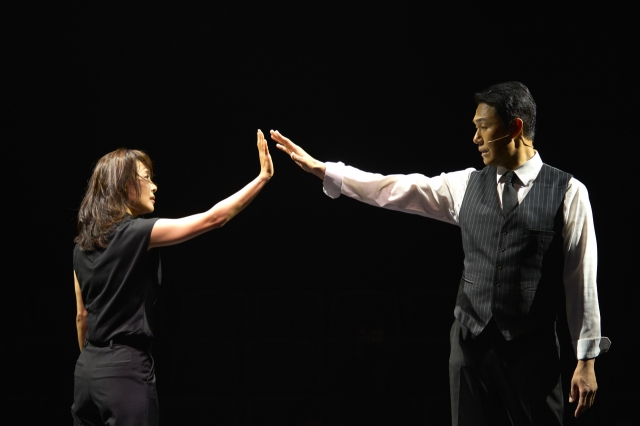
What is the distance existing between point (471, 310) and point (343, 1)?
2.43 metres

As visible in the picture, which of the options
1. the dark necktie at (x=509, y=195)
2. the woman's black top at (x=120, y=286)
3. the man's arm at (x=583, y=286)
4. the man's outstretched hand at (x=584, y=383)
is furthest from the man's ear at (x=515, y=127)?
the woman's black top at (x=120, y=286)

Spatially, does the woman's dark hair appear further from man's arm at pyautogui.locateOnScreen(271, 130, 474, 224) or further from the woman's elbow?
man's arm at pyautogui.locateOnScreen(271, 130, 474, 224)

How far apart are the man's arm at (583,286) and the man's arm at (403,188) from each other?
1.19 ft

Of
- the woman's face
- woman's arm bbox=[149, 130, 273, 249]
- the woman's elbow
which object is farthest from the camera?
the woman's elbow

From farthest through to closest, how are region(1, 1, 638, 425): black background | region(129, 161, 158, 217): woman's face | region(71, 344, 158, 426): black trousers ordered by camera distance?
region(1, 1, 638, 425): black background
region(129, 161, 158, 217): woman's face
region(71, 344, 158, 426): black trousers

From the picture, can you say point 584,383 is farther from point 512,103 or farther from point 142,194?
point 142,194

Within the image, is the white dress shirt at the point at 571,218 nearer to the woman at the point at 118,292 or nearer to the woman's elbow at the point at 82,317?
the woman at the point at 118,292

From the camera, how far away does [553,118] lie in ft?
12.6

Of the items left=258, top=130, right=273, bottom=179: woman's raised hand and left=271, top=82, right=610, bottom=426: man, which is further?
left=258, top=130, right=273, bottom=179: woman's raised hand

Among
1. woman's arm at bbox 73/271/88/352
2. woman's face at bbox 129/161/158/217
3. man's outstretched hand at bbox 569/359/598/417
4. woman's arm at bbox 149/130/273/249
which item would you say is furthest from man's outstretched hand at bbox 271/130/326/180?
man's outstretched hand at bbox 569/359/598/417

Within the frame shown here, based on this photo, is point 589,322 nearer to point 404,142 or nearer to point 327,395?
point 327,395

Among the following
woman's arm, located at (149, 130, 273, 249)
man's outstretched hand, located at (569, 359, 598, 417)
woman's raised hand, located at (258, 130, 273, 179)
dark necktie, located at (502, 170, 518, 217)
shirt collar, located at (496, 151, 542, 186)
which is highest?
woman's raised hand, located at (258, 130, 273, 179)

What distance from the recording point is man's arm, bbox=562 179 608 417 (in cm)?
192

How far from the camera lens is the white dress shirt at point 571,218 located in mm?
1922
